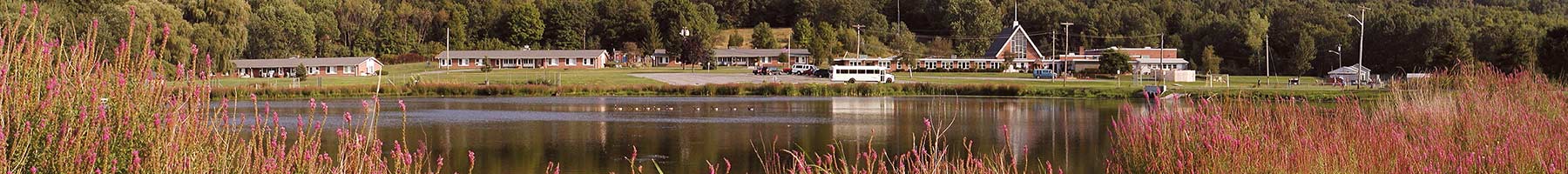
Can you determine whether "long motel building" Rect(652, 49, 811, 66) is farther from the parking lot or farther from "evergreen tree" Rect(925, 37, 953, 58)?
the parking lot

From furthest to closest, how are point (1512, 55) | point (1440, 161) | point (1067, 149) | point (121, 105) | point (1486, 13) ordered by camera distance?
point (1486, 13) < point (1512, 55) < point (1067, 149) < point (1440, 161) < point (121, 105)

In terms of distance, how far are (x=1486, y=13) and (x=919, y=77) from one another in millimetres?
37038

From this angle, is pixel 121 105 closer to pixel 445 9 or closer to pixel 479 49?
pixel 479 49

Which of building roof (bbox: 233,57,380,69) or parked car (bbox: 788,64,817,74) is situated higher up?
building roof (bbox: 233,57,380,69)

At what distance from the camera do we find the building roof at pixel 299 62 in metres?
87.5

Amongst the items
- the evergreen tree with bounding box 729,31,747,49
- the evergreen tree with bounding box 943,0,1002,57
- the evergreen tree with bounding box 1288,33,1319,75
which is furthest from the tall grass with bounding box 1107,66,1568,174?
the evergreen tree with bounding box 943,0,1002,57

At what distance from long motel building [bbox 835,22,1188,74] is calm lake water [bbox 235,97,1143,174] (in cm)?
3808

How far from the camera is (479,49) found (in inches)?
4284

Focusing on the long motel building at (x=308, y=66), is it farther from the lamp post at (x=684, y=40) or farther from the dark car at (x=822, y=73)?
the dark car at (x=822, y=73)

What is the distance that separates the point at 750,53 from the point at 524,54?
→ 43.7 feet

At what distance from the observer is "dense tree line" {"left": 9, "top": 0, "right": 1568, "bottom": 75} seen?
246 feet

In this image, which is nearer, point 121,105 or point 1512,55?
point 121,105

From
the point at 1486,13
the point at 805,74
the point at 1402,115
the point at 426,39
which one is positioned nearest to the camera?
the point at 1402,115

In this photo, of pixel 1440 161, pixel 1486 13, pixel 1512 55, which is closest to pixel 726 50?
pixel 1486 13
